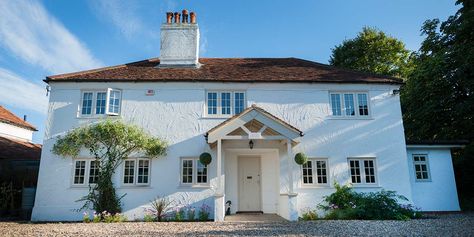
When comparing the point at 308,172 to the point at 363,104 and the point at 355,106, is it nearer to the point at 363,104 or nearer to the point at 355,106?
the point at 355,106

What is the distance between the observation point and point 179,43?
1561 centimetres

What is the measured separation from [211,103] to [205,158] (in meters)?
2.79

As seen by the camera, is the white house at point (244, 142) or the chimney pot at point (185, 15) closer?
the white house at point (244, 142)

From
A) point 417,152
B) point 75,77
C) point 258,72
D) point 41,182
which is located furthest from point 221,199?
point 417,152

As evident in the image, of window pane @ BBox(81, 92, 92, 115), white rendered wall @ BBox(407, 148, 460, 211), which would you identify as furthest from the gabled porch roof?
white rendered wall @ BBox(407, 148, 460, 211)

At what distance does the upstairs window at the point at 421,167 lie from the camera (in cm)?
1406

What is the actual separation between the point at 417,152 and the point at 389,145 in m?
1.88

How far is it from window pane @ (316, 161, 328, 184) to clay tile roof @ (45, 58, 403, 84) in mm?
3786

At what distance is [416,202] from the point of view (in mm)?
13656

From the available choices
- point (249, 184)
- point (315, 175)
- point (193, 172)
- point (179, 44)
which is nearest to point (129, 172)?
point (193, 172)

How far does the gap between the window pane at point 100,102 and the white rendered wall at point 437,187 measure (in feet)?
47.2

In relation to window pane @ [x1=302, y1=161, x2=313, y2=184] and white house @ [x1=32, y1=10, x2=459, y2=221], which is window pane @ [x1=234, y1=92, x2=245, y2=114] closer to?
white house @ [x1=32, y1=10, x2=459, y2=221]

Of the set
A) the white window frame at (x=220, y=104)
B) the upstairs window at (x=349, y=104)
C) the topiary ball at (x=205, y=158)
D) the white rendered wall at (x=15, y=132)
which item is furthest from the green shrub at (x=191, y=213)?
the white rendered wall at (x=15, y=132)

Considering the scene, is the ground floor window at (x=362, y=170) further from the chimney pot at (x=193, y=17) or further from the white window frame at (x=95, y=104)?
the white window frame at (x=95, y=104)
